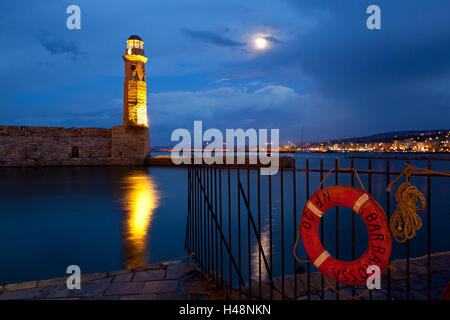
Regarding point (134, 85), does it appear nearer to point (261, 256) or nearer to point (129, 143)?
point (129, 143)

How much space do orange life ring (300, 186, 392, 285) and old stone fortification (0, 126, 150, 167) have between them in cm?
2107

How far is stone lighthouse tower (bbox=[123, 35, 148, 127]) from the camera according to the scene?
70.8ft

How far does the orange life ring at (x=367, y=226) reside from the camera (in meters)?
1.86

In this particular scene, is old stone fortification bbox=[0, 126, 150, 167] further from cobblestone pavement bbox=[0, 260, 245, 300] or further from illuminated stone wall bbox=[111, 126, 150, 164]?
cobblestone pavement bbox=[0, 260, 245, 300]

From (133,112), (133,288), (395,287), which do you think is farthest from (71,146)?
(395,287)

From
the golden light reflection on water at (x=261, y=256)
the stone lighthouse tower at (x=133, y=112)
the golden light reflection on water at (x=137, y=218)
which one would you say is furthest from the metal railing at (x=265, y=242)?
the stone lighthouse tower at (x=133, y=112)

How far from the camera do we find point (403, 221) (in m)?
1.92

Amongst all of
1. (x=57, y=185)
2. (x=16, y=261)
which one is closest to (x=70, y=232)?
(x=16, y=261)

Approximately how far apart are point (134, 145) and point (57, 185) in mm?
9352

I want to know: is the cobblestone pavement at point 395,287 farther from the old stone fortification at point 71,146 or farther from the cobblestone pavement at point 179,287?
the old stone fortification at point 71,146

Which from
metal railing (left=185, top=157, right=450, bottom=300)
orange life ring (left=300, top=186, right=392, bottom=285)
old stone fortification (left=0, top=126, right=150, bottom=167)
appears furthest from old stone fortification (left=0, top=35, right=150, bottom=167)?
orange life ring (left=300, top=186, right=392, bottom=285)

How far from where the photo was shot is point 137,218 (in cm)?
770

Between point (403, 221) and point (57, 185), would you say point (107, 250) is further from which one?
point (57, 185)

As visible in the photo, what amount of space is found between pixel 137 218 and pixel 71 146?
59.2 feet
